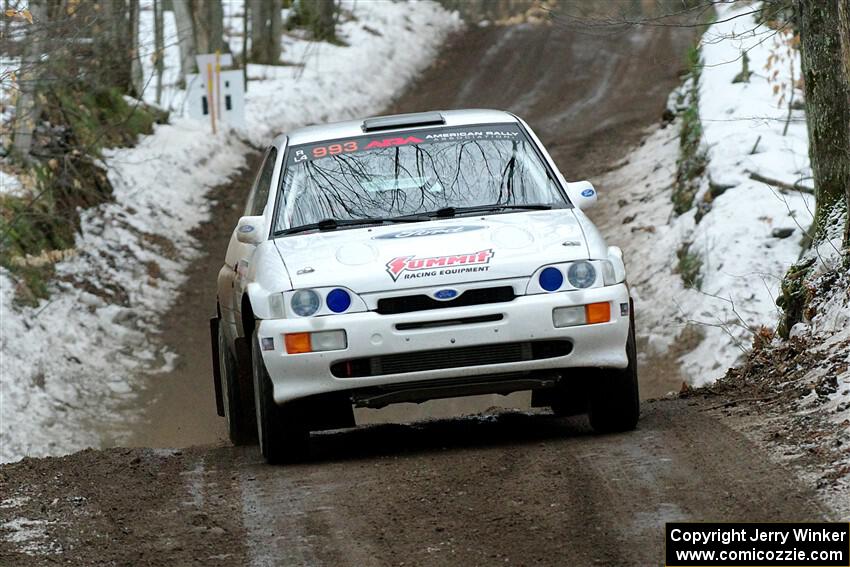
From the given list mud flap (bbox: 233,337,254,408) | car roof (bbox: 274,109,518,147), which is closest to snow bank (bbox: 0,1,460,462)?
mud flap (bbox: 233,337,254,408)

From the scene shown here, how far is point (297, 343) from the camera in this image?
6953mm

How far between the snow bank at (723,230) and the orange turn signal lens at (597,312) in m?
4.72

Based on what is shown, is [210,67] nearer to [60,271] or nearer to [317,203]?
[60,271]

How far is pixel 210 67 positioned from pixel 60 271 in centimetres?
848

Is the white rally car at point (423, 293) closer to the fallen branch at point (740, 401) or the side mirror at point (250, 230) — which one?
the side mirror at point (250, 230)

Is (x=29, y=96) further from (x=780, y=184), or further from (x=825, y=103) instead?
(x=825, y=103)

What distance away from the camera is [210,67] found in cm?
2391

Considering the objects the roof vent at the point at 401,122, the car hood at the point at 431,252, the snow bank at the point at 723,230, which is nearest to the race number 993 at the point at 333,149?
the roof vent at the point at 401,122

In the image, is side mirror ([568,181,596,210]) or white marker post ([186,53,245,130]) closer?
side mirror ([568,181,596,210])

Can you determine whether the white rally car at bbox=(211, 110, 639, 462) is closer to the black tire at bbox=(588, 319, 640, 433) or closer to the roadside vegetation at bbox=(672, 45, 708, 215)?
the black tire at bbox=(588, 319, 640, 433)

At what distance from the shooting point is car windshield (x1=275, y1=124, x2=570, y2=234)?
25.6ft

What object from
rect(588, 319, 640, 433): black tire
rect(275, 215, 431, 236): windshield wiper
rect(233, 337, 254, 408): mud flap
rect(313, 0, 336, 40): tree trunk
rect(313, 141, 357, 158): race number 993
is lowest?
rect(313, 0, 336, 40): tree trunk

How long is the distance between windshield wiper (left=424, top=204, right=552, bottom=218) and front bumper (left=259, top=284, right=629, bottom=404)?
0.89 metres

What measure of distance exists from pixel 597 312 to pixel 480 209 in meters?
1.07
